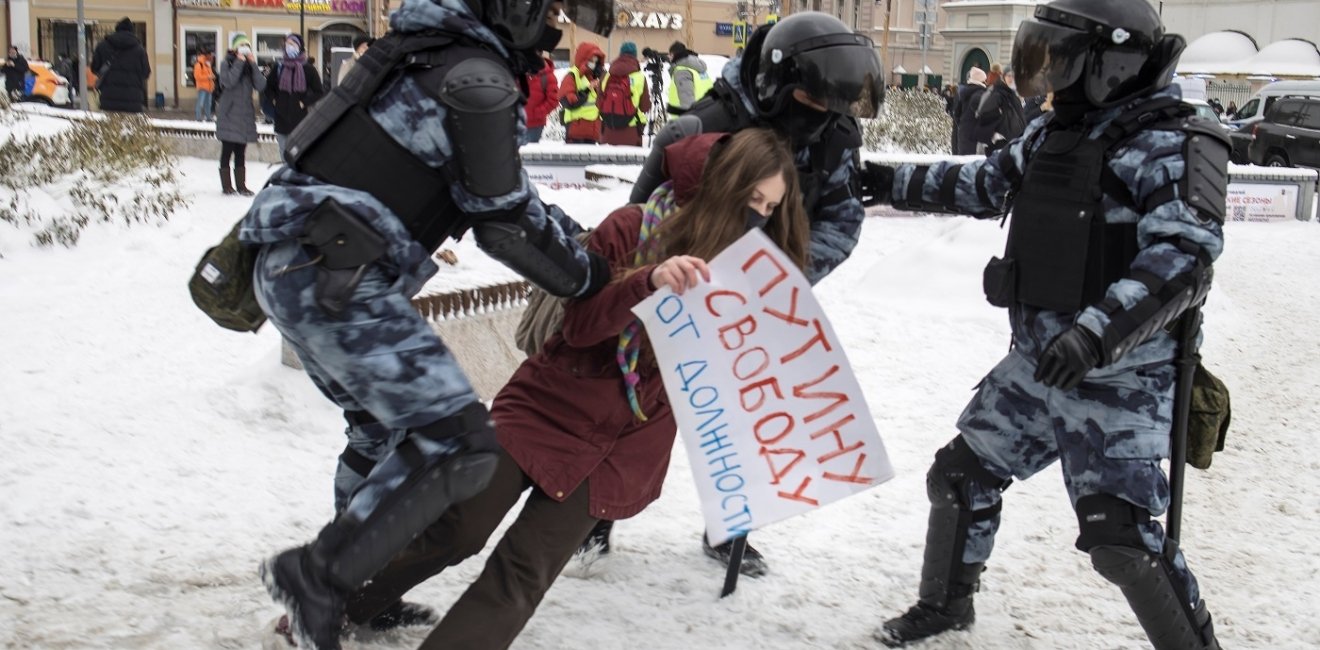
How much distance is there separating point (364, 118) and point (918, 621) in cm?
213

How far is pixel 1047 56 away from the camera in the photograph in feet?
11.3

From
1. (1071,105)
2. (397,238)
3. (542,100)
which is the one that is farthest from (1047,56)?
(542,100)

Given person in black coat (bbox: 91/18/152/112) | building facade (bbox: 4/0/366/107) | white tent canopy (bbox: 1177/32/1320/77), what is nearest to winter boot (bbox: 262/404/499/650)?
person in black coat (bbox: 91/18/152/112)

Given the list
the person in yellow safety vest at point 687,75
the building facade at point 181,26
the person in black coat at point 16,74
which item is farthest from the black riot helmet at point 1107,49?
the building facade at point 181,26

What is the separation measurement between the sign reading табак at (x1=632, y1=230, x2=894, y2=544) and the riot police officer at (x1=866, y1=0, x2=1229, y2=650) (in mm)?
505

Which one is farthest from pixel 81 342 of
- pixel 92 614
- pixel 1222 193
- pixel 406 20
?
pixel 1222 193

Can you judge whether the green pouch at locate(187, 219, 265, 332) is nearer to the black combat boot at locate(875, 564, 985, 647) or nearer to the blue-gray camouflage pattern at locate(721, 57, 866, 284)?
the blue-gray camouflage pattern at locate(721, 57, 866, 284)

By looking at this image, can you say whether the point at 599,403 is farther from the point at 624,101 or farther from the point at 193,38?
the point at 193,38

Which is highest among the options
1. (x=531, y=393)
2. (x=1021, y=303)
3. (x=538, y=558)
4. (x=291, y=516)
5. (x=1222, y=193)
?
(x=1222, y=193)

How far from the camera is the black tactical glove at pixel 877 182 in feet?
13.1

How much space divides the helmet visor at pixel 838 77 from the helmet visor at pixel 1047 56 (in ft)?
1.29

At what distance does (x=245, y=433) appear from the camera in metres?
5.28

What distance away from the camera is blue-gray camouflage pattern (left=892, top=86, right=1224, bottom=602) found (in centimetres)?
318

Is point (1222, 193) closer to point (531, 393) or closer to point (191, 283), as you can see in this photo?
point (531, 393)
